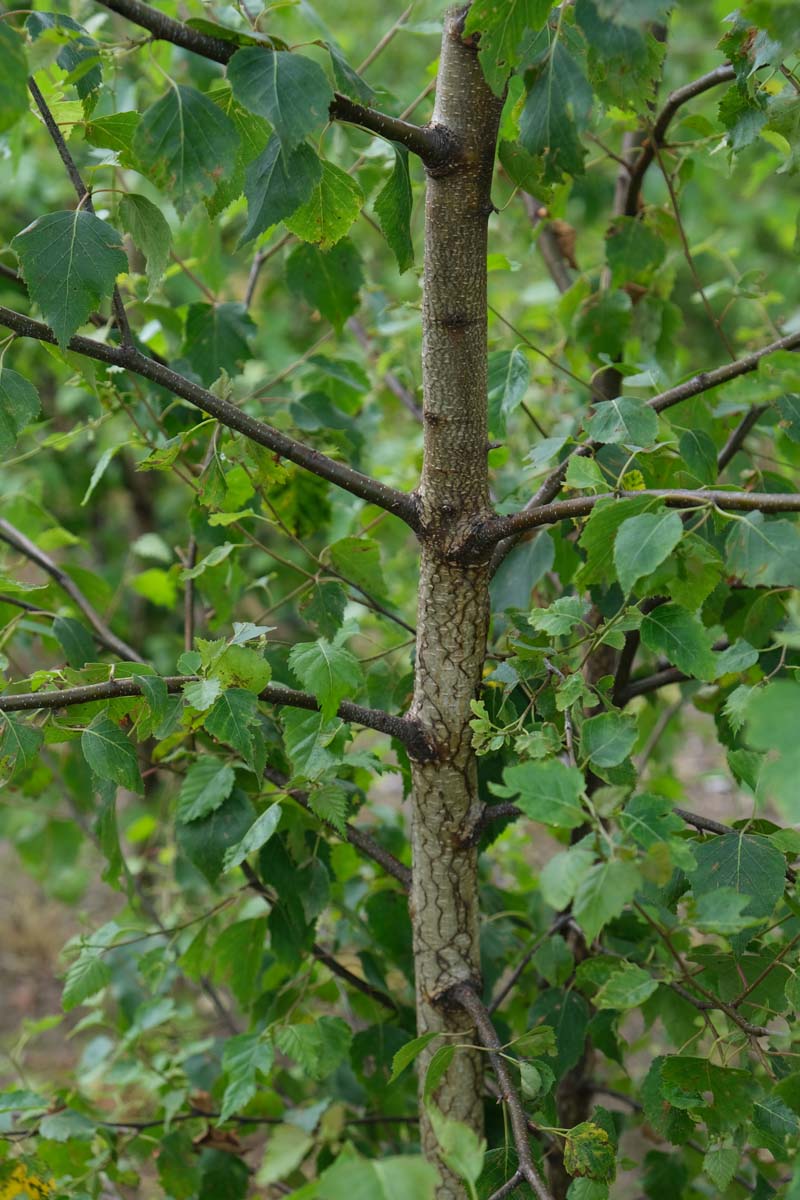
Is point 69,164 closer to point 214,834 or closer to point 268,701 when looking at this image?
point 268,701

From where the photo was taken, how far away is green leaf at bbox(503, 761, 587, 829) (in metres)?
0.50

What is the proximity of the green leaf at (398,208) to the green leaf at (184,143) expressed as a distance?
140 millimetres

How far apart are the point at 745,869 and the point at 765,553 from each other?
0.67 feet

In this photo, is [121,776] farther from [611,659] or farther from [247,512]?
[611,659]

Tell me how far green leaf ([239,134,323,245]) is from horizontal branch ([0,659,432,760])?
0.94 feet

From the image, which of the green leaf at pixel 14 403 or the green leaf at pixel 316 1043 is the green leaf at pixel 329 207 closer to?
the green leaf at pixel 14 403

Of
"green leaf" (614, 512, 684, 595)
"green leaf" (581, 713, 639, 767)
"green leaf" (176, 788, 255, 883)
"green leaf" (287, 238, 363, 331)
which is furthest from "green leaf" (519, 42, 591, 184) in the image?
"green leaf" (176, 788, 255, 883)

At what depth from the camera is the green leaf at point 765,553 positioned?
0.57 m

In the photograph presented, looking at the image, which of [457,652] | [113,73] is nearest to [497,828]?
[457,652]

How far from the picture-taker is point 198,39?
549 mm

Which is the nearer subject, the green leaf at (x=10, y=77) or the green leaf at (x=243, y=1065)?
the green leaf at (x=10, y=77)

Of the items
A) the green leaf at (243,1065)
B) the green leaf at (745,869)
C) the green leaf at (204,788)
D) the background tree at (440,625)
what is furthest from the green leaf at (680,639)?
the green leaf at (243,1065)

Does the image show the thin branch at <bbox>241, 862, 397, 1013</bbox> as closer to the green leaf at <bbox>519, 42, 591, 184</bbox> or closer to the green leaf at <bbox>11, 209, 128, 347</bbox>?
the green leaf at <bbox>11, 209, 128, 347</bbox>

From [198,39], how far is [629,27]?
0.73ft
